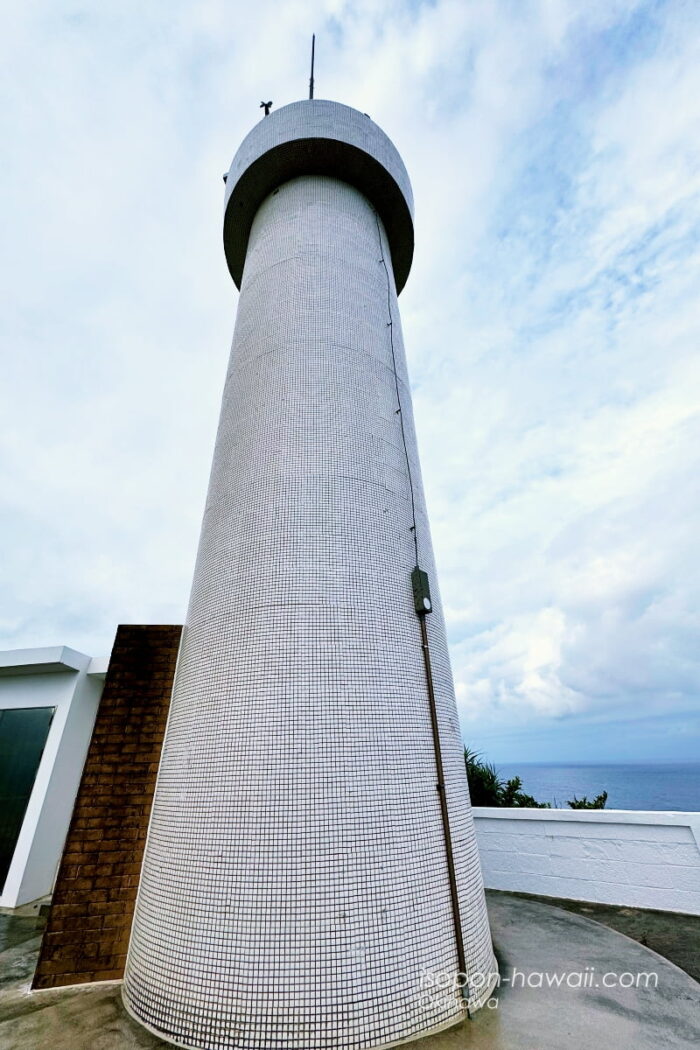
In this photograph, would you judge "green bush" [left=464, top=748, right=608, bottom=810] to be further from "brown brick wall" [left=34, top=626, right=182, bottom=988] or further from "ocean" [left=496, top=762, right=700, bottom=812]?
"brown brick wall" [left=34, top=626, right=182, bottom=988]

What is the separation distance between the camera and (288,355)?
196 inches

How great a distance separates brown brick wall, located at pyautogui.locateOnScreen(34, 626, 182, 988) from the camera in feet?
11.8

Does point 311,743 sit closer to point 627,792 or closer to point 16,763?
point 16,763

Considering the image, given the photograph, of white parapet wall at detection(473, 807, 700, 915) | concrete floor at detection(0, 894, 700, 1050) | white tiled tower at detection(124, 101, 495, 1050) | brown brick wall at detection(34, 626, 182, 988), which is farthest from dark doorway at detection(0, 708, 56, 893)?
white parapet wall at detection(473, 807, 700, 915)

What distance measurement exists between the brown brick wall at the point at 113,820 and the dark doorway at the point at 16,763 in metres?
3.47

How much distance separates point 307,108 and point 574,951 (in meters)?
9.78

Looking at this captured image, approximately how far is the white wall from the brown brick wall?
2.94m

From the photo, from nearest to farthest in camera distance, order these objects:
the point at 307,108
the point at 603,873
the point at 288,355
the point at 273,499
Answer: the point at 273,499 → the point at 288,355 → the point at 603,873 → the point at 307,108

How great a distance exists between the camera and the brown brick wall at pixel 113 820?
141 inches

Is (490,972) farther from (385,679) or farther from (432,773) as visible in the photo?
(385,679)

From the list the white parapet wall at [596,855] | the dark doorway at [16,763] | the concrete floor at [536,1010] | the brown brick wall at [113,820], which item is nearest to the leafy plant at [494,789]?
the white parapet wall at [596,855]

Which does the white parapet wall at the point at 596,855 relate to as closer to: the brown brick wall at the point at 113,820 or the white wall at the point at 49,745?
the brown brick wall at the point at 113,820

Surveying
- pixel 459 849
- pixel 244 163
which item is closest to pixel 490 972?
pixel 459 849

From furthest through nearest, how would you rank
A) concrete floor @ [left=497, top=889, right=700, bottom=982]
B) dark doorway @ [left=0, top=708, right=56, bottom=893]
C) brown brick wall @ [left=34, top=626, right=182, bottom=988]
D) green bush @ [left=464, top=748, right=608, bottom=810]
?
green bush @ [left=464, top=748, right=608, bottom=810]
dark doorway @ [left=0, top=708, right=56, bottom=893]
concrete floor @ [left=497, top=889, right=700, bottom=982]
brown brick wall @ [left=34, top=626, right=182, bottom=988]
